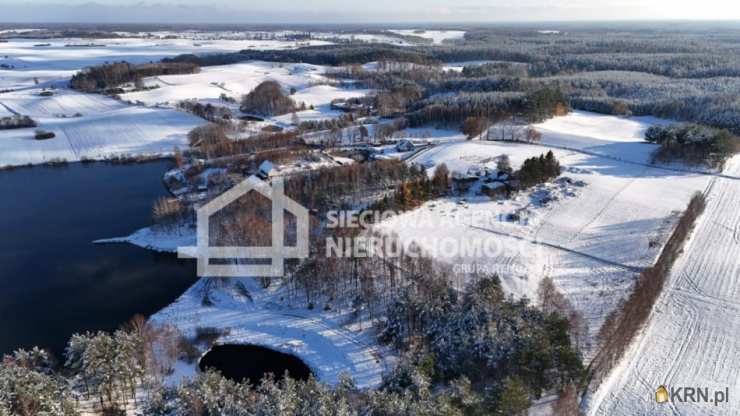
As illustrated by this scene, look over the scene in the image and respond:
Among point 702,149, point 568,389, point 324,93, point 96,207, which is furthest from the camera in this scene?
point 324,93

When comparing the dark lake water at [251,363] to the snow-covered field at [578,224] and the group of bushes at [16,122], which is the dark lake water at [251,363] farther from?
the group of bushes at [16,122]

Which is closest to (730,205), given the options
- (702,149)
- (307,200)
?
(702,149)

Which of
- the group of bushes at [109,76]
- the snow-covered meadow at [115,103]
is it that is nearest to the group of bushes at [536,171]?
the snow-covered meadow at [115,103]

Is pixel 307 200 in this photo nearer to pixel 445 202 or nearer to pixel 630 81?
pixel 445 202

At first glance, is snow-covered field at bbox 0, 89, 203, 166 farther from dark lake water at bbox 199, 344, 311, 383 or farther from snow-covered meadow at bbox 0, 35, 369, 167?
dark lake water at bbox 199, 344, 311, 383

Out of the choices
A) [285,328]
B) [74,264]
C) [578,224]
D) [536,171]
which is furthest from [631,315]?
[74,264]
